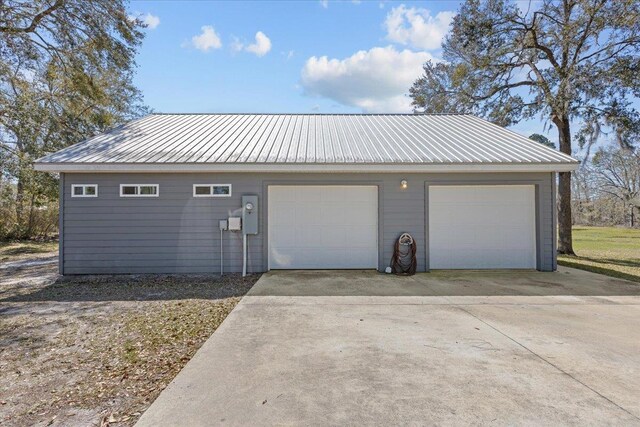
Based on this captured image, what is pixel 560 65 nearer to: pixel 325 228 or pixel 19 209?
pixel 325 228

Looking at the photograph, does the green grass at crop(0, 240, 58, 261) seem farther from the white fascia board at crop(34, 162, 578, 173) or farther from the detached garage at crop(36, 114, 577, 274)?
the white fascia board at crop(34, 162, 578, 173)

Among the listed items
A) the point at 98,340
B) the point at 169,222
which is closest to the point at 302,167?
the point at 169,222

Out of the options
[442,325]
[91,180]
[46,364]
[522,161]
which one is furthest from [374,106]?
[46,364]

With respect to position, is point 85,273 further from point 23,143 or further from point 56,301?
point 23,143

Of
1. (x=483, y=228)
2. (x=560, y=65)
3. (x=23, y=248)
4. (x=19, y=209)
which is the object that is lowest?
(x=23, y=248)

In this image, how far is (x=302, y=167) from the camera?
691 cm

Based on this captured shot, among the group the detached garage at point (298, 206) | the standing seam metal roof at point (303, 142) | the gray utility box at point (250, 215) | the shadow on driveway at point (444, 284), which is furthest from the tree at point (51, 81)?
the shadow on driveway at point (444, 284)

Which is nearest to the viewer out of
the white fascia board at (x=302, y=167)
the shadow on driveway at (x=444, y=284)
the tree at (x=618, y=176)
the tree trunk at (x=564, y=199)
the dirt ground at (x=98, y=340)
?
the dirt ground at (x=98, y=340)

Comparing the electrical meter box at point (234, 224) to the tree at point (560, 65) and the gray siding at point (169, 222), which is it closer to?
the gray siding at point (169, 222)

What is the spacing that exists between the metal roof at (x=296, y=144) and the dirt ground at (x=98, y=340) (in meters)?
2.34

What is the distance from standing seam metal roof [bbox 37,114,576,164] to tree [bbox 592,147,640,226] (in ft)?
78.7

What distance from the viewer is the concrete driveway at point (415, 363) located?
2.33m

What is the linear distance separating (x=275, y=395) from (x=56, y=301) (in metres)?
4.67

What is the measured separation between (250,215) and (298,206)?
106 cm
